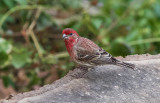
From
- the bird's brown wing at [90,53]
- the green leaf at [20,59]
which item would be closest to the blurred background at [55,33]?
the green leaf at [20,59]

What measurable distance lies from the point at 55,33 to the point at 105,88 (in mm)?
4086

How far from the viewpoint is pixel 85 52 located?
4.30m

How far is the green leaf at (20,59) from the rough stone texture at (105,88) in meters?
1.99

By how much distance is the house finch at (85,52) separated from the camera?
13.5ft

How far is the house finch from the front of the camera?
13.5 feet

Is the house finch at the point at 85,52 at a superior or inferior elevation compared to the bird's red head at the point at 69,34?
inferior

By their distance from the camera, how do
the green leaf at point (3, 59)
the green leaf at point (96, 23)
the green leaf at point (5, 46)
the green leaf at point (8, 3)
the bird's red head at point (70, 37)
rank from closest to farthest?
1. the bird's red head at point (70, 37)
2. the green leaf at point (3, 59)
3. the green leaf at point (5, 46)
4. the green leaf at point (8, 3)
5. the green leaf at point (96, 23)

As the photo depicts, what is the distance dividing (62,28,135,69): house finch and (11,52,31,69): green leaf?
62.0 inches

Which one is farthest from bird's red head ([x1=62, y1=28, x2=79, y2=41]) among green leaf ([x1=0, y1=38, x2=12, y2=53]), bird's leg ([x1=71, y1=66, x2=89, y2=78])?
green leaf ([x1=0, y1=38, x2=12, y2=53])

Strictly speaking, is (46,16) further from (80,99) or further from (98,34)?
(80,99)

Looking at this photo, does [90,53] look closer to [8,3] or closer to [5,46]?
[5,46]

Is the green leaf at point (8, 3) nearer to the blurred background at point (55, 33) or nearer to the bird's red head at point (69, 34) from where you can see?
Answer: the blurred background at point (55, 33)

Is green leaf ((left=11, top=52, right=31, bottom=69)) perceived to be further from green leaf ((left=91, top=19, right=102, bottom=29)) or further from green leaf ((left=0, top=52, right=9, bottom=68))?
green leaf ((left=91, top=19, right=102, bottom=29))

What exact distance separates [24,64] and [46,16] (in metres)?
1.15
